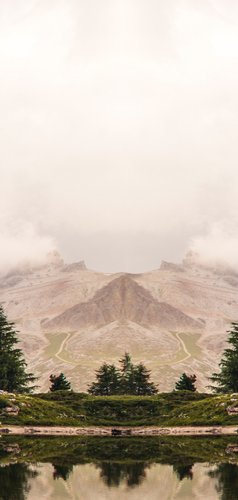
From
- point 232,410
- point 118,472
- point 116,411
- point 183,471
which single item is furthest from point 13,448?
point 232,410

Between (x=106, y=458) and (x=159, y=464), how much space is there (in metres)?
4.22

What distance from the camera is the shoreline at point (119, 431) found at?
49562mm

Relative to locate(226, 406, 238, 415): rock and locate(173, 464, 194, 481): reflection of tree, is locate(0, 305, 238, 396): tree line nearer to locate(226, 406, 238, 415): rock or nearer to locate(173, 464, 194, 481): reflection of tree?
locate(226, 406, 238, 415): rock

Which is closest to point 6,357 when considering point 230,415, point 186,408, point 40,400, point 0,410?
point 40,400

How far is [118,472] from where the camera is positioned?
26.6 m

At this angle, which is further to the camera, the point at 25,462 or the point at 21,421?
the point at 21,421

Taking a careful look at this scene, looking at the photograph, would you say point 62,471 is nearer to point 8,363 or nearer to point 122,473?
point 122,473

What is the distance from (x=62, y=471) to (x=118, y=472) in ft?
8.44

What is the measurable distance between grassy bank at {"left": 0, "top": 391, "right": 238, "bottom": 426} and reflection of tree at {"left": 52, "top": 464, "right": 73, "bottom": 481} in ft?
81.7

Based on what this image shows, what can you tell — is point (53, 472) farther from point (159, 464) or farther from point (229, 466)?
point (229, 466)

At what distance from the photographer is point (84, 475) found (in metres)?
25.7

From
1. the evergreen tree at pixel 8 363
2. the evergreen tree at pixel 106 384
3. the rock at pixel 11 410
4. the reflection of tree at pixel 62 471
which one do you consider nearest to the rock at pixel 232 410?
the rock at pixel 11 410

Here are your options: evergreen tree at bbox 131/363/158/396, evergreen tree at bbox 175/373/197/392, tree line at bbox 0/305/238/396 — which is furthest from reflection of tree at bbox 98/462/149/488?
evergreen tree at bbox 131/363/158/396

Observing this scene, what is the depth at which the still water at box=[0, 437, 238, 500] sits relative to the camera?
2219cm
